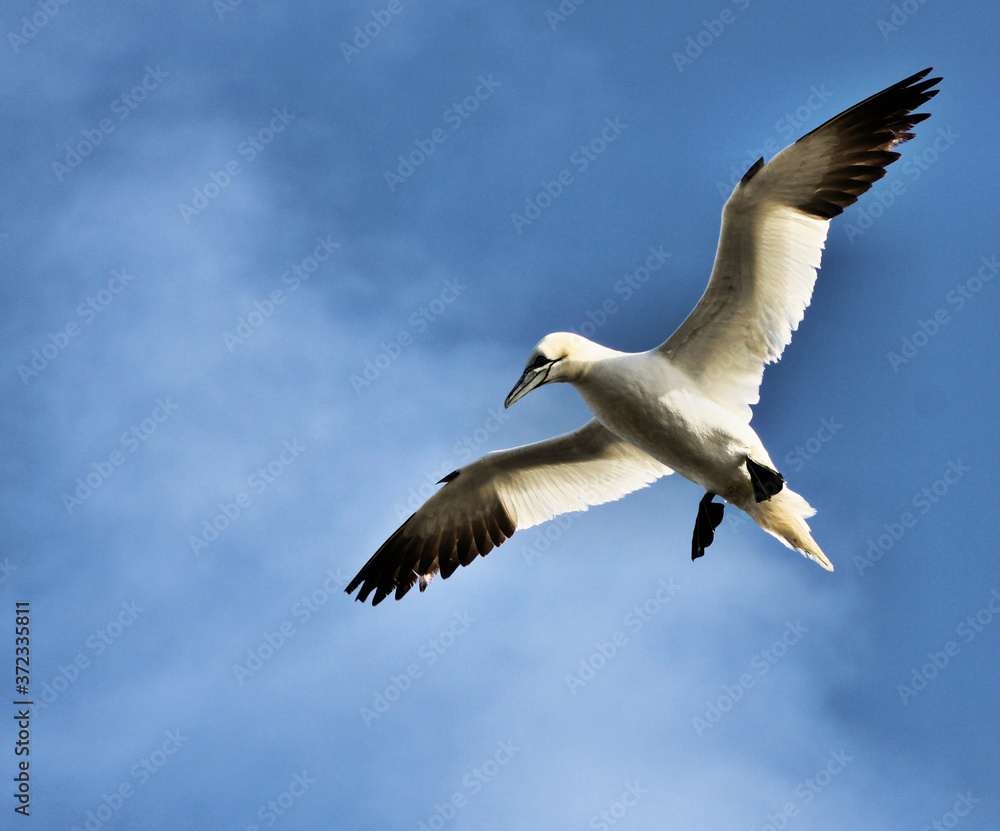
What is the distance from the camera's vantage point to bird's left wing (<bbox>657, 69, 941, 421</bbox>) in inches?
476

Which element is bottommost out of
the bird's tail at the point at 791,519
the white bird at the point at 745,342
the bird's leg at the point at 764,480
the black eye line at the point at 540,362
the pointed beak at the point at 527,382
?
the bird's tail at the point at 791,519

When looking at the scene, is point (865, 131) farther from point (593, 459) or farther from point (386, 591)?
point (386, 591)

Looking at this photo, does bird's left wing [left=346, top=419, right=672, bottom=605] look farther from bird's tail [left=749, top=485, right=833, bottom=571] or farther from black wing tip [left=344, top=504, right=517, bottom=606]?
bird's tail [left=749, top=485, right=833, bottom=571]

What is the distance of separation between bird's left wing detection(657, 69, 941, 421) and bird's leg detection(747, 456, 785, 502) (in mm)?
1475

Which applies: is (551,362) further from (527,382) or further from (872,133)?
(872,133)

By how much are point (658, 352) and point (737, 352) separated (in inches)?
33.9

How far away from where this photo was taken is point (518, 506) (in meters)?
14.9

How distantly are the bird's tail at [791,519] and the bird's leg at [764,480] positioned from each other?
0.28 m

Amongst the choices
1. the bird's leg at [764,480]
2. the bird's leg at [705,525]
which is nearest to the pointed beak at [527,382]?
the bird's leg at [764,480]

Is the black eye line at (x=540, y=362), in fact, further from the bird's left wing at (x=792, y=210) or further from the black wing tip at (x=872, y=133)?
the black wing tip at (x=872, y=133)

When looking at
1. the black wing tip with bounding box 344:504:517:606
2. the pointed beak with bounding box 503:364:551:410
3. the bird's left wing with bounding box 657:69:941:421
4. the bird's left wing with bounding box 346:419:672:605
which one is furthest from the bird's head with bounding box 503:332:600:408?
the black wing tip with bounding box 344:504:517:606

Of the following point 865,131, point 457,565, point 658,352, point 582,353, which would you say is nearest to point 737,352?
point 658,352

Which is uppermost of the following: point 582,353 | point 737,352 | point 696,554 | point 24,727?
point 24,727

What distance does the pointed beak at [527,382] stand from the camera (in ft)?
40.1
